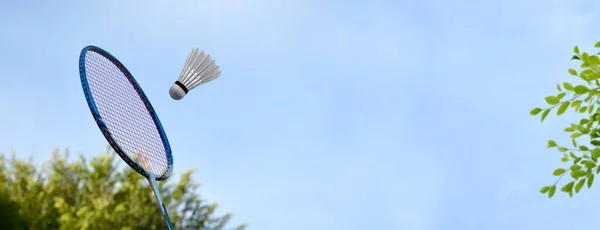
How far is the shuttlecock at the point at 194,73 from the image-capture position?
7.88 meters

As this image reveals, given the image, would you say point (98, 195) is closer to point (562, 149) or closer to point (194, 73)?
point (194, 73)

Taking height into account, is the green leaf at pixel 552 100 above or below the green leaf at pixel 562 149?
above

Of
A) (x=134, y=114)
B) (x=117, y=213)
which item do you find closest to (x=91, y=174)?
(x=117, y=213)

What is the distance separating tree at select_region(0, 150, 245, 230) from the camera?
13.8 metres

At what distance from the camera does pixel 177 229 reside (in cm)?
1498

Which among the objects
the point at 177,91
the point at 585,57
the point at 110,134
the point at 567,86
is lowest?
the point at 567,86

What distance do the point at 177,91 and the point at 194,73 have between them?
29 cm

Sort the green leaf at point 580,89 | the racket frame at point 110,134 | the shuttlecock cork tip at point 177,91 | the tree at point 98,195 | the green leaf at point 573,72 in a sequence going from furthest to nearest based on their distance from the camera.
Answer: the tree at point 98,195 < the shuttlecock cork tip at point 177,91 < the racket frame at point 110,134 < the green leaf at point 573,72 < the green leaf at point 580,89

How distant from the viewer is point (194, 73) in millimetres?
7934

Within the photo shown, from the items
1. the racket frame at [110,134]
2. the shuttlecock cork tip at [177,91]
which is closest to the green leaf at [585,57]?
the racket frame at [110,134]

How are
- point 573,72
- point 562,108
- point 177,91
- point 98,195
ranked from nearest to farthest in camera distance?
point 562,108, point 573,72, point 177,91, point 98,195

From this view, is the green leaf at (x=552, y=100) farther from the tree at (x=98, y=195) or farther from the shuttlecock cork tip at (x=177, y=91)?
the tree at (x=98, y=195)

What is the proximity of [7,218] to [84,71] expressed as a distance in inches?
74.1

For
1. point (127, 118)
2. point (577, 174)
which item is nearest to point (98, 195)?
point (127, 118)
